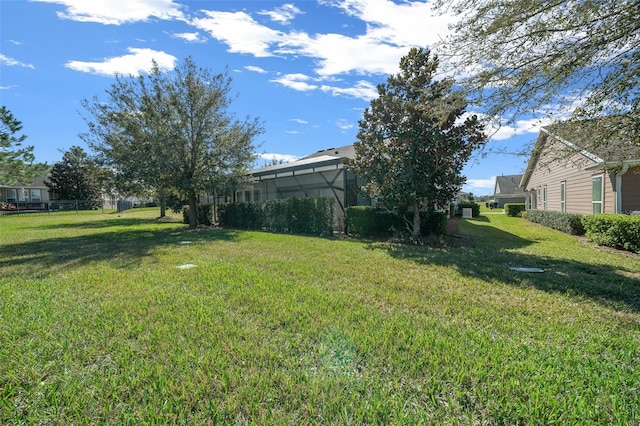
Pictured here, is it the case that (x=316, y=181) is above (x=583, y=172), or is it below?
above

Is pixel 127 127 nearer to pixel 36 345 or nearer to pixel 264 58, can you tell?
pixel 264 58

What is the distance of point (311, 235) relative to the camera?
12.6 meters

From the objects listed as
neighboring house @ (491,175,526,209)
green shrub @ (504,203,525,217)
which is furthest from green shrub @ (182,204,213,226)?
neighboring house @ (491,175,526,209)

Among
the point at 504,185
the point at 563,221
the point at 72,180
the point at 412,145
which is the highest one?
the point at 72,180

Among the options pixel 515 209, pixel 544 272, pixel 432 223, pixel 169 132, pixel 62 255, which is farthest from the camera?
pixel 515 209

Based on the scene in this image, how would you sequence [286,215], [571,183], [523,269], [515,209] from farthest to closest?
[515,209] → [571,183] → [286,215] → [523,269]

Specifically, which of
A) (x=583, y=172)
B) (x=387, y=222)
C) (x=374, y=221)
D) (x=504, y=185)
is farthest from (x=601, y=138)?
(x=504, y=185)

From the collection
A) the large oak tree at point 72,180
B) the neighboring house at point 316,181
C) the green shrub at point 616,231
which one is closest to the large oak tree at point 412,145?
the neighboring house at point 316,181

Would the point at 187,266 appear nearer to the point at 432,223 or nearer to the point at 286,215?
the point at 286,215

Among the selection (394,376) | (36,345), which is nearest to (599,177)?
(394,376)

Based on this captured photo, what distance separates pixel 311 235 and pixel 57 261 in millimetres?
7658

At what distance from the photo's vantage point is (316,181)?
16469 mm

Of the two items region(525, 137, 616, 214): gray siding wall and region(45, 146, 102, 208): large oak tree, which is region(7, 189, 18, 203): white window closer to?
region(45, 146, 102, 208): large oak tree

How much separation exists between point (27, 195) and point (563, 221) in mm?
58274
